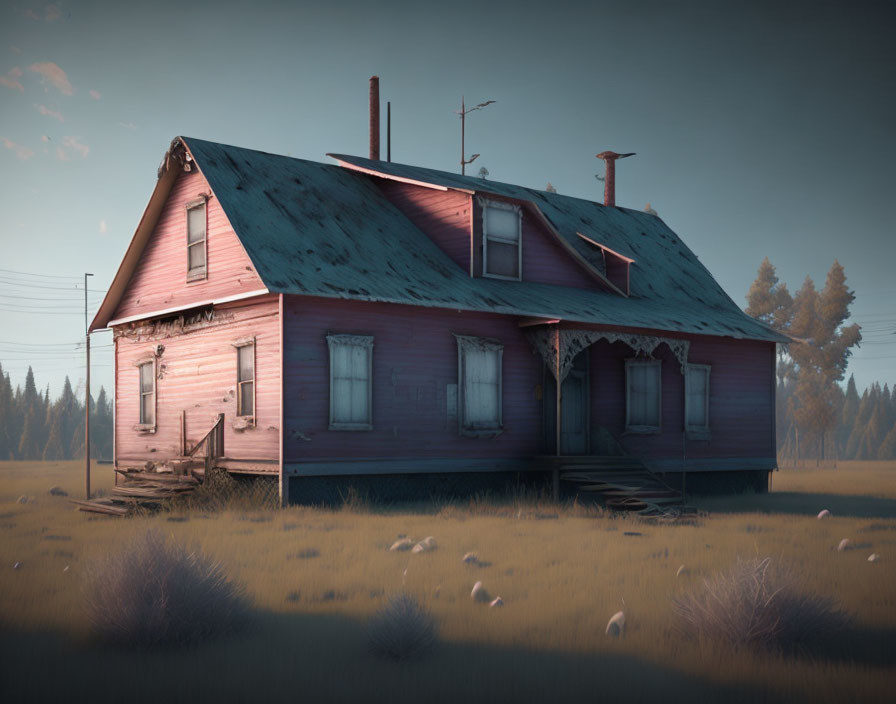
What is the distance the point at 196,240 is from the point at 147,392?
4.67m

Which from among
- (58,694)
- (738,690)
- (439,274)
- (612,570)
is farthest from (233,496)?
(738,690)

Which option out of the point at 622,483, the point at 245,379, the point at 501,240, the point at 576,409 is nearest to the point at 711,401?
the point at 576,409

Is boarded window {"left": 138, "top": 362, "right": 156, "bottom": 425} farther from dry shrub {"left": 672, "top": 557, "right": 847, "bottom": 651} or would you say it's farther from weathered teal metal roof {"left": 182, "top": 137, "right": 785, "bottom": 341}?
dry shrub {"left": 672, "top": 557, "right": 847, "bottom": 651}

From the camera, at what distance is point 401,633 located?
7.15 m

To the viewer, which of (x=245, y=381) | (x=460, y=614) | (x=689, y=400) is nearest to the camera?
(x=460, y=614)

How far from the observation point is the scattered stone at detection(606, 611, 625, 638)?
786 centimetres

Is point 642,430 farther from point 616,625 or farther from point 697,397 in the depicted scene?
point 616,625

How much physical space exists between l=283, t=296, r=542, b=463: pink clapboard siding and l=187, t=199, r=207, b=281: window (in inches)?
161

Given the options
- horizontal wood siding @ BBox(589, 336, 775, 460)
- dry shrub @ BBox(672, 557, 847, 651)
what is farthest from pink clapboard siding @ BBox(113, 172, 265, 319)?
dry shrub @ BBox(672, 557, 847, 651)

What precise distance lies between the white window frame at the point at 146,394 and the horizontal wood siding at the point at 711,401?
10.8 meters

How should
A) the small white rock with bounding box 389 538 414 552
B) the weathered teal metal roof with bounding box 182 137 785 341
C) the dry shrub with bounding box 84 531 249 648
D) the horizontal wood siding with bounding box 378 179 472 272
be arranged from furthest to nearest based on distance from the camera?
the horizontal wood siding with bounding box 378 179 472 272 → the weathered teal metal roof with bounding box 182 137 785 341 → the small white rock with bounding box 389 538 414 552 → the dry shrub with bounding box 84 531 249 648

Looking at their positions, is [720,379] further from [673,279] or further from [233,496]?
[233,496]

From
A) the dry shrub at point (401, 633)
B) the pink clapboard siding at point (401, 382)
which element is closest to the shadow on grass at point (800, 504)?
the pink clapboard siding at point (401, 382)

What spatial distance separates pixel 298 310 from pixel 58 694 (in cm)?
1274
